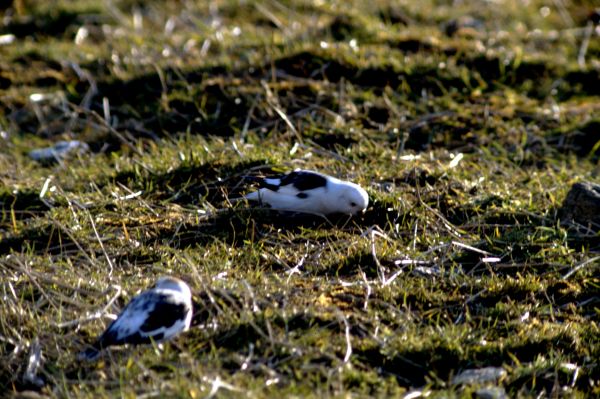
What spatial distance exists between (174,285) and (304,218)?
119cm

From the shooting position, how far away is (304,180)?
4.36 metres

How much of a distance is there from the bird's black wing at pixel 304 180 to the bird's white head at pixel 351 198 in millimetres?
88

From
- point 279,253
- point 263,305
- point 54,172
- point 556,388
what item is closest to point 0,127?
point 54,172

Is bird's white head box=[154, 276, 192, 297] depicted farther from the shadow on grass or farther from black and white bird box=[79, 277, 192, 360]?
the shadow on grass

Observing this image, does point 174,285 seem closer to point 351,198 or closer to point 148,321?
point 148,321

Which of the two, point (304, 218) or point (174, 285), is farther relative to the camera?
point (304, 218)

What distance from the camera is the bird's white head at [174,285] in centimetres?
332

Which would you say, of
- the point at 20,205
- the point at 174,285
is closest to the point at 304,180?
the point at 174,285

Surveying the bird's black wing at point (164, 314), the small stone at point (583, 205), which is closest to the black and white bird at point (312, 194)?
the small stone at point (583, 205)

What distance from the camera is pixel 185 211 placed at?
455cm

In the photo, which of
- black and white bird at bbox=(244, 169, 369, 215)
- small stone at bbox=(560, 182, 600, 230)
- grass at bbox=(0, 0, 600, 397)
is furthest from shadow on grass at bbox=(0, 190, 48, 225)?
small stone at bbox=(560, 182, 600, 230)

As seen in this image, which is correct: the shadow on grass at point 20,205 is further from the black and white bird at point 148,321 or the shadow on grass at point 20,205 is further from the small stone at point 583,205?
the small stone at point 583,205

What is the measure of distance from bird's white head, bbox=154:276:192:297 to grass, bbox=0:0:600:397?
0.10 m

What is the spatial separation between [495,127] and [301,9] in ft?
8.55
